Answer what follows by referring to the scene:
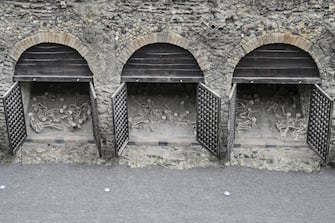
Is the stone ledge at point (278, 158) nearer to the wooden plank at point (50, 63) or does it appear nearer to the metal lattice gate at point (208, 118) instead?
the metal lattice gate at point (208, 118)

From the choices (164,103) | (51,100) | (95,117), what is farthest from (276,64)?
(51,100)

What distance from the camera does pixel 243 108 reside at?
8.27m

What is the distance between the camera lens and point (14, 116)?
7551mm

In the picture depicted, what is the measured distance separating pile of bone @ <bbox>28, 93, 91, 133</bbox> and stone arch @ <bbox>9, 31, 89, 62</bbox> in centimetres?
141

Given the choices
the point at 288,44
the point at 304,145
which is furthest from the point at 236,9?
the point at 304,145

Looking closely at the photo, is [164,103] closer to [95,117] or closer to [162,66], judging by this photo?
[162,66]

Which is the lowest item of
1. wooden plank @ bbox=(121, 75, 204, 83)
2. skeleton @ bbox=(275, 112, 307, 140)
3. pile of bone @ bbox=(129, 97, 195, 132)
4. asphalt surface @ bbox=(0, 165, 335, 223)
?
asphalt surface @ bbox=(0, 165, 335, 223)

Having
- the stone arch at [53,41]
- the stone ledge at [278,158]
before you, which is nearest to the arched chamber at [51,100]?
the stone arch at [53,41]

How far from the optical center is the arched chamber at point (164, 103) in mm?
7230

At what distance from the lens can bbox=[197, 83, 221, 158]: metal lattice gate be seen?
720 cm

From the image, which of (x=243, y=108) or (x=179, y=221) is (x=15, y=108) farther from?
(x=243, y=108)

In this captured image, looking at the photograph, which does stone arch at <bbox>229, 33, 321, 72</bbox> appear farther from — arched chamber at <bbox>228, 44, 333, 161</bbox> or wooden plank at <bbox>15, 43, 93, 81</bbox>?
wooden plank at <bbox>15, 43, 93, 81</bbox>

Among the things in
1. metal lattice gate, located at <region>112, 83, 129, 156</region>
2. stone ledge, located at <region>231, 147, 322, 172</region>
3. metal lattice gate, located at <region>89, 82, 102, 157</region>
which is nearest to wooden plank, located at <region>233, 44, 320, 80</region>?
stone ledge, located at <region>231, 147, 322, 172</region>

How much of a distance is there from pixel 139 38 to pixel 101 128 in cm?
155
